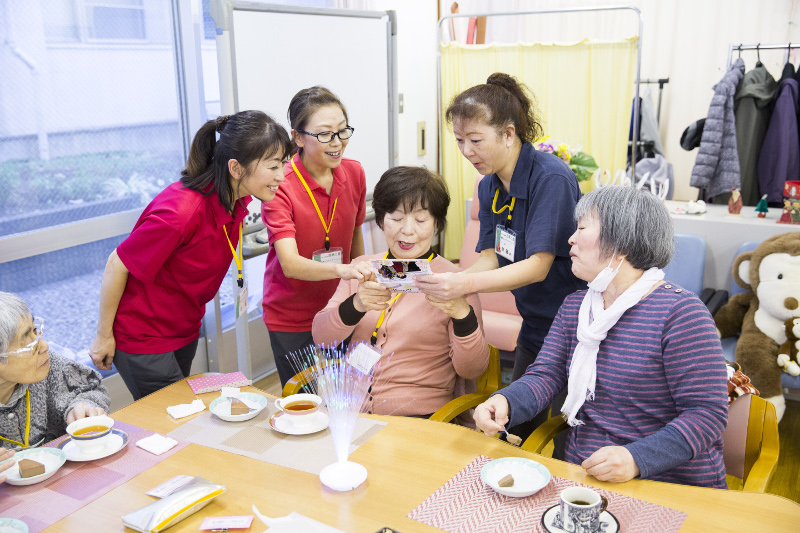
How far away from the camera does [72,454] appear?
1607 millimetres

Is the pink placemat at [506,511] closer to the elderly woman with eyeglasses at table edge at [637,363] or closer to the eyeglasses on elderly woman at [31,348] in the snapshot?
the elderly woman with eyeglasses at table edge at [637,363]

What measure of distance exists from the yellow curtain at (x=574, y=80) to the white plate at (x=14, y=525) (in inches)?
140

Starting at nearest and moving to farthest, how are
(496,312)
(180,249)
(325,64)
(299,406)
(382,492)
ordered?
(382,492)
(299,406)
(180,249)
(325,64)
(496,312)

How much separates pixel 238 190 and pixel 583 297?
1158 millimetres

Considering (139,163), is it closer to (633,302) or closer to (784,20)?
(633,302)

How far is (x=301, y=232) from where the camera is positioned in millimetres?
2475

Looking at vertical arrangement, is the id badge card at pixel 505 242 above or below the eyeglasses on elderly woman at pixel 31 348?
Answer: above

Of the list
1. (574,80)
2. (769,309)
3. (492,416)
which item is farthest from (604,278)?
(574,80)

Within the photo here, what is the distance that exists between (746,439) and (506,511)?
84 cm

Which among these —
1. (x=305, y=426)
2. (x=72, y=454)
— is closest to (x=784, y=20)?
(x=305, y=426)

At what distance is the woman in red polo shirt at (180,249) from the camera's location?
2.04 metres

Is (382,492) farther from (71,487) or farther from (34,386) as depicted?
(34,386)

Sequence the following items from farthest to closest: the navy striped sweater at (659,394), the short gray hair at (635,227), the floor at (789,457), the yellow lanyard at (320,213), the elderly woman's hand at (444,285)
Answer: the floor at (789,457), the yellow lanyard at (320,213), the elderly woman's hand at (444,285), the short gray hair at (635,227), the navy striped sweater at (659,394)

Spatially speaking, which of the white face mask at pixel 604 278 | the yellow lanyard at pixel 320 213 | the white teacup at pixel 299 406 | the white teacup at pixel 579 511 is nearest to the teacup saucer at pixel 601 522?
the white teacup at pixel 579 511
